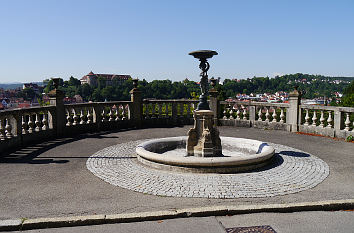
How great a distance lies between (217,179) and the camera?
243 inches

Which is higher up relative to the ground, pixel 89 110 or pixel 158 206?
pixel 89 110

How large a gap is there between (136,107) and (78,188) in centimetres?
910

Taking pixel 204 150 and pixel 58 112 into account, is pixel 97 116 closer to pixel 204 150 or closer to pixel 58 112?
pixel 58 112

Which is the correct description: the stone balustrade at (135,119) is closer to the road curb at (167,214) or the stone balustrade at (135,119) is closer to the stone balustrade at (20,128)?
the stone balustrade at (20,128)

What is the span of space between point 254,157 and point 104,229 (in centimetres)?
409

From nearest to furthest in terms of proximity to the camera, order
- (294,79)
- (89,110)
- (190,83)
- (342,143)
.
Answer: (342,143) → (89,110) → (190,83) → (294,79)

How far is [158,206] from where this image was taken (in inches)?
188

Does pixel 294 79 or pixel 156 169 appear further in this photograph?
pixel 294 79

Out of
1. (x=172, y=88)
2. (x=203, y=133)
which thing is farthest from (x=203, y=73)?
(x=172, y=88)

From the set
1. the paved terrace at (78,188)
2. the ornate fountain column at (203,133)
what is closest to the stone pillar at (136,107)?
the paved terrace at (78,188)

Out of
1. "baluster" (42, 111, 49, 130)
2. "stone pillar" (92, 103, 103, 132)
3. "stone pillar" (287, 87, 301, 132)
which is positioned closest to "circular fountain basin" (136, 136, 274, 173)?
"stone pillar" (287, 87, 301, 132)

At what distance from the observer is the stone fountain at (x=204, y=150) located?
664 cm

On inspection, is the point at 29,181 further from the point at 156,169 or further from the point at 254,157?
the point at 254,157

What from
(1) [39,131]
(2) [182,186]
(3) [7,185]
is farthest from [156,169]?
(1) [39,131]
